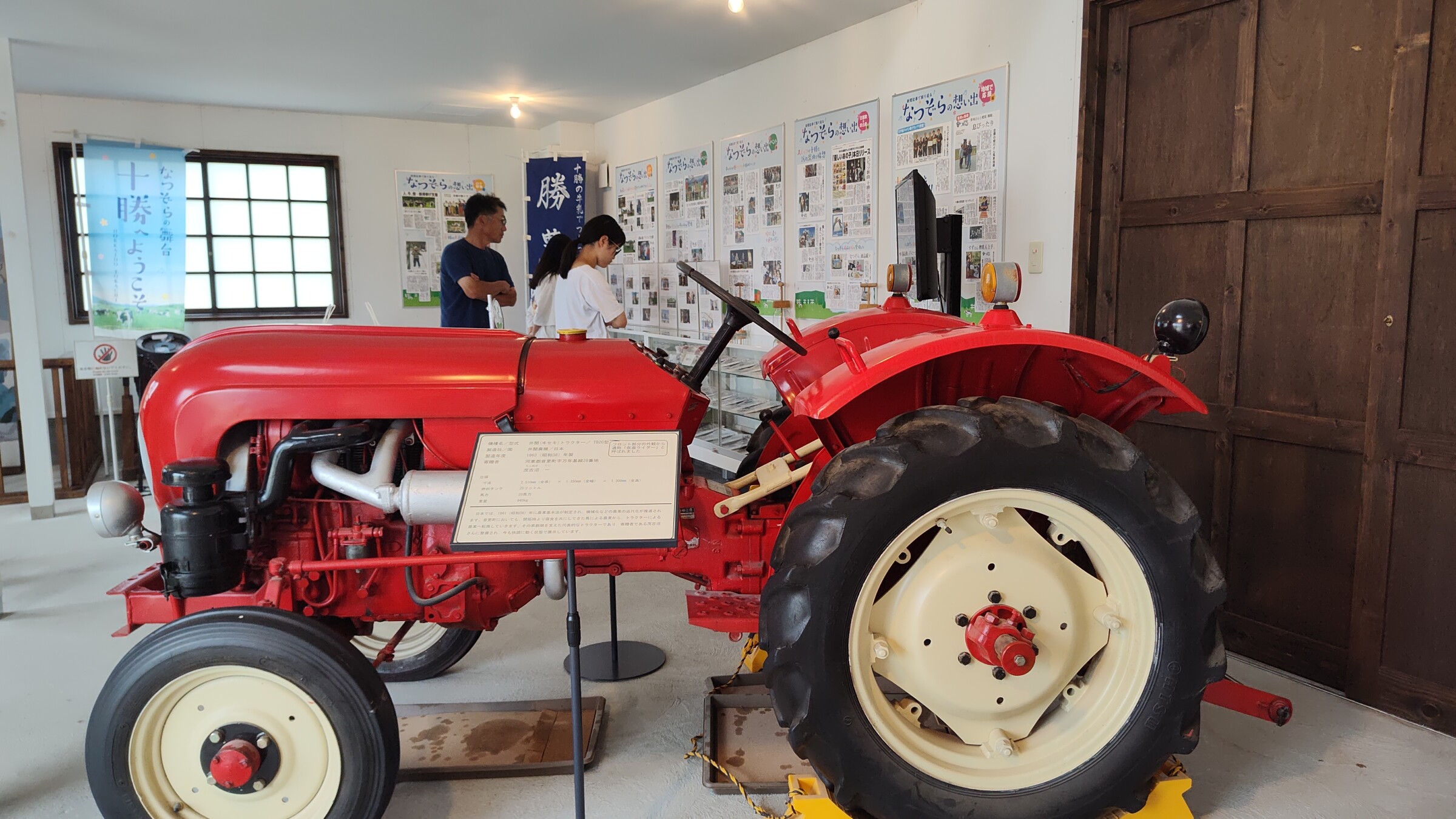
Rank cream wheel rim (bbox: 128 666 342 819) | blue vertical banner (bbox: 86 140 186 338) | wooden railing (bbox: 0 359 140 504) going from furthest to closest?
blue vertical banner (bbox: 86 140 186 338)
wooden railing (bbox: 0 359 140 504)
cream wheel rim (bbox: 128 666 342 819)

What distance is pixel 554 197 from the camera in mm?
7156

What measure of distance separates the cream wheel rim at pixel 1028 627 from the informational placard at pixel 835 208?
2.70 m

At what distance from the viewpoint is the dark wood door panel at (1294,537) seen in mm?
2525

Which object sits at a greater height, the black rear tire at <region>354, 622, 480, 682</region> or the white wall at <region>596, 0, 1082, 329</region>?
the white wall at <region>596, 0, 1082, 329</region>

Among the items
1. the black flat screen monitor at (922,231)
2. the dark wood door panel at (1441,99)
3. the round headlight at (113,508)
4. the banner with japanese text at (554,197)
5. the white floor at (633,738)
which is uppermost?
the banner with japanese text at (554,197)

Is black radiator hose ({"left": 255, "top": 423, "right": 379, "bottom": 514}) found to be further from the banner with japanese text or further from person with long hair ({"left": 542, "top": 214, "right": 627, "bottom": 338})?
the banner with japanese text

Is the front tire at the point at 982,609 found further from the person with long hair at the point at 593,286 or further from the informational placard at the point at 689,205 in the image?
the informational placard at the point at 689,205

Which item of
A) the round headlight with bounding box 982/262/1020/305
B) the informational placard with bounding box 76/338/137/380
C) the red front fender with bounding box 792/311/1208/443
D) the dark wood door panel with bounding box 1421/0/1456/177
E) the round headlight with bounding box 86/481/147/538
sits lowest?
the round headlight with bounding box 86/481/147/538

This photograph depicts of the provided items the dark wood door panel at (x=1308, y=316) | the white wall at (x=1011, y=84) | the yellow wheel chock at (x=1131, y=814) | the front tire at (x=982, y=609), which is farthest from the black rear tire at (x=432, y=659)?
the dark wood door panel at (x=1308, y=316)

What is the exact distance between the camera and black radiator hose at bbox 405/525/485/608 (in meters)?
1.92

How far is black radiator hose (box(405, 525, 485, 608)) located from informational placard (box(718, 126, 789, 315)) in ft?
10.9

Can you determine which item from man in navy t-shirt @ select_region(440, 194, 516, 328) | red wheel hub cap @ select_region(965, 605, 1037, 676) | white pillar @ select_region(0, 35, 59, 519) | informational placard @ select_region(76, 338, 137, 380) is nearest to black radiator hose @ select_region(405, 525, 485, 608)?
red wheel hub cap @ select_region(965, 605, 1037, 676)

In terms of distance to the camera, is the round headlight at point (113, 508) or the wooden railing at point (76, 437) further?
the wooden railing at point (76, 437)

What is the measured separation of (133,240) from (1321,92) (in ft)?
22.9
